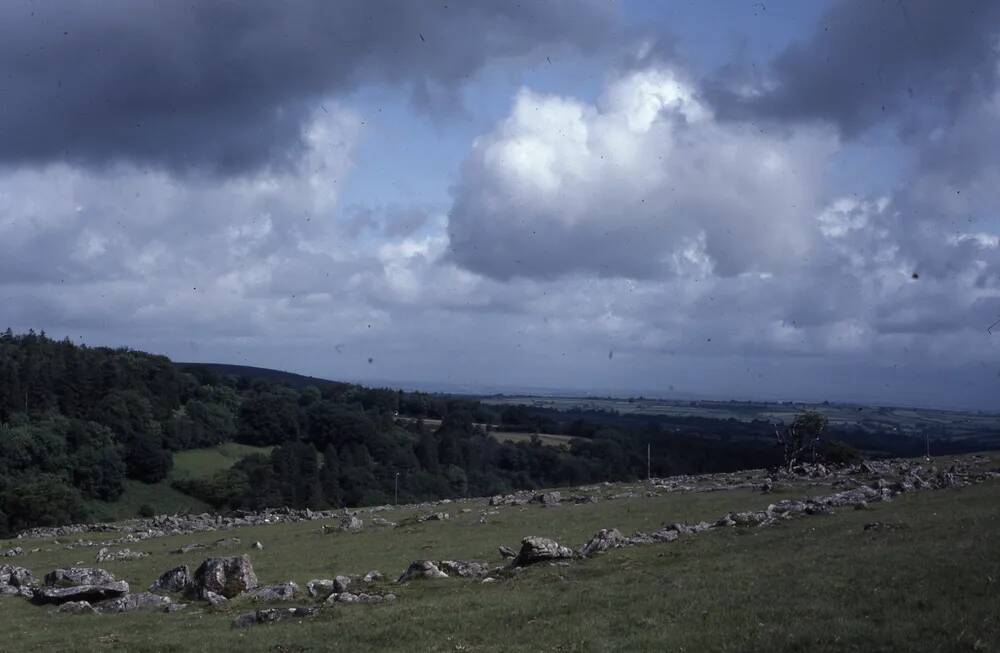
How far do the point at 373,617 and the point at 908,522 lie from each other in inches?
748

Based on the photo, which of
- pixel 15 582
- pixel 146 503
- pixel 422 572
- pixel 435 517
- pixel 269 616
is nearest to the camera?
pixel 269 616

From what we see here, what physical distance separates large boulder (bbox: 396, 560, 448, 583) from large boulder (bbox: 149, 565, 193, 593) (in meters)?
7.72

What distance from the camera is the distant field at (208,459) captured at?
388 feet

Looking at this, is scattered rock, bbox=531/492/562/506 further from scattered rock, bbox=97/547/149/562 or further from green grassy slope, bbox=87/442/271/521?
green grassy slope, bbox=87/442/271/521

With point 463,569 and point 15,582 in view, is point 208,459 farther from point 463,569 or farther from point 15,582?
point 463,569

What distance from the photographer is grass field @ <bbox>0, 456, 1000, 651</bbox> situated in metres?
17.6

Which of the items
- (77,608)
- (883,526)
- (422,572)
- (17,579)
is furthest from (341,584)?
(883,526)

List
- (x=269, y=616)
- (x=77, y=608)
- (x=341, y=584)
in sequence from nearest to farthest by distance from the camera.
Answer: (x=269, y=616) → (x=77, y=608) → (x=341, y=584)

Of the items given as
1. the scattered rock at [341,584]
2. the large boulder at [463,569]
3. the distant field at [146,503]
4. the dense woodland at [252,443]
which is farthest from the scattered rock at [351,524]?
the distant field at [146,503]

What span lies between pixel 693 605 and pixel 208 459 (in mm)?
115052

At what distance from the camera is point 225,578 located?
1151 inches

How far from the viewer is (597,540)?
105 feet

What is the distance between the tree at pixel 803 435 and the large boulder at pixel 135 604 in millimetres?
64652

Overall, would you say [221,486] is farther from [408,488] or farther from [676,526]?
[676,526]
